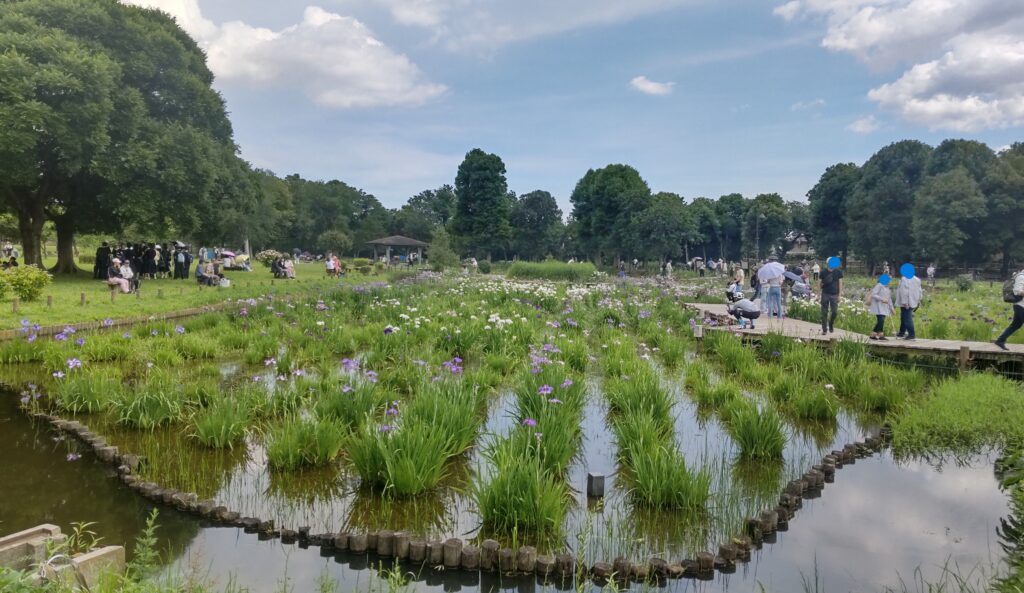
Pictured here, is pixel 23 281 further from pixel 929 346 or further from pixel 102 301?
pixel 929 346

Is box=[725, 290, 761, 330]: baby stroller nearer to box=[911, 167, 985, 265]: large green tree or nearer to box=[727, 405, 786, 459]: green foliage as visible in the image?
box=[727, 405, 786, 459]: green foliage

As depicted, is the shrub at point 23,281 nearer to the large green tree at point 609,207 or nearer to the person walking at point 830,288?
the person walking at point 830,288

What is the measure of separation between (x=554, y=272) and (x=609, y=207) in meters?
25.6

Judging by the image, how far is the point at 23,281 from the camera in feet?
50.0

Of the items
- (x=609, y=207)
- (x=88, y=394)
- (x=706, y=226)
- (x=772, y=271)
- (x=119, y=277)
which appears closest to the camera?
(x=88, y=394)

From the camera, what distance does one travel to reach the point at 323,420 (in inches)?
246

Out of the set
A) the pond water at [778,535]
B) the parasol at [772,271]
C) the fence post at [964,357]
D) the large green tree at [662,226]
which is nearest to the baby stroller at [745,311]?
the parasol at [772,271]

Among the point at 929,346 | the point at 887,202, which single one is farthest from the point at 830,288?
the point at 887,202

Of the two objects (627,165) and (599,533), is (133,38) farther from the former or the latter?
(627,165)

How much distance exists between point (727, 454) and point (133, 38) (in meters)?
28.5

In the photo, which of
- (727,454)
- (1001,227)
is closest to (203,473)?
(727,454)

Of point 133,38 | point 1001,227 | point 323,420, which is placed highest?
point 133,38

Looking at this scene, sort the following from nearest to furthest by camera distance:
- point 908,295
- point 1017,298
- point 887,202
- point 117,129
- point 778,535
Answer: point 778,535
point 1017,298
point 908,295
point 117,129
point 887,202

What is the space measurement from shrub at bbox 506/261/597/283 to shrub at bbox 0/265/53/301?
2291 cm
